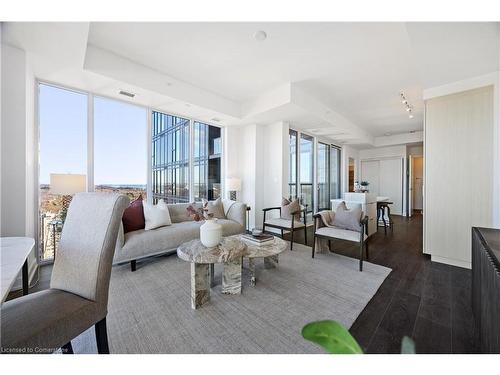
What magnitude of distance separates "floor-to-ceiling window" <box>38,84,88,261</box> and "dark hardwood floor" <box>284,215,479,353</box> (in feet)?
11.7

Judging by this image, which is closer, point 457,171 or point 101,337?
point 101,337

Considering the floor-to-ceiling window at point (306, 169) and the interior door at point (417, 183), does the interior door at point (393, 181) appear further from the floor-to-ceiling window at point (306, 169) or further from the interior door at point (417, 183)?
the floor-to-ceiling window at point (306, 169)

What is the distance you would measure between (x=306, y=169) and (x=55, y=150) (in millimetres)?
5189

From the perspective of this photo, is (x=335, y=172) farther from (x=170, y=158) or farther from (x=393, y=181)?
(x=170, y=158)

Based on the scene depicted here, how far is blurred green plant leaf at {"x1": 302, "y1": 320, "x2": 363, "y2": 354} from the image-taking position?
577 millimetres

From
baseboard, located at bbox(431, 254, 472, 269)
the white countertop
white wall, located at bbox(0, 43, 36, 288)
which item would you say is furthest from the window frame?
baseboard, located at bbox(431, 254, 472, 269)

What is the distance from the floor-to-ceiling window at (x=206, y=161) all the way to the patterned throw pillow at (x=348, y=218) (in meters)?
2.75

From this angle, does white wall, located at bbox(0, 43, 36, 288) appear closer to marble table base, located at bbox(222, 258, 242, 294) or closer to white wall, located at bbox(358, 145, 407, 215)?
marble table base, located at bbox(222, 258, 242, 294)

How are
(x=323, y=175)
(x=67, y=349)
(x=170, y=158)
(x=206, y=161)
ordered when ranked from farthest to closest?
(x=323, y=175) → (x=206, y=161) → (x=170, y=158) → (x=67, y=349)

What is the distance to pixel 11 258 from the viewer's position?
3.74 feet

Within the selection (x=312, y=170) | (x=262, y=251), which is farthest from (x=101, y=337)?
(x=312, y=170)

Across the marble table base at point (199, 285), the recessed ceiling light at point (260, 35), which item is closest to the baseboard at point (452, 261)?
the marble table base at point (199, 285)

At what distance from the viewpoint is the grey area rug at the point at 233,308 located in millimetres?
1426

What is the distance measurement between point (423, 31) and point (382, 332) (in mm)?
2493
